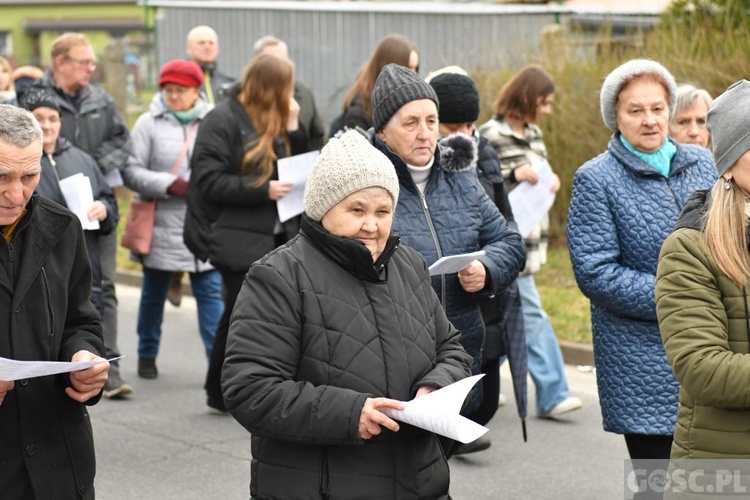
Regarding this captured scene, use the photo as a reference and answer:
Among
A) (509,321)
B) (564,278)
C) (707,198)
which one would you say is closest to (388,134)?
(509,321)

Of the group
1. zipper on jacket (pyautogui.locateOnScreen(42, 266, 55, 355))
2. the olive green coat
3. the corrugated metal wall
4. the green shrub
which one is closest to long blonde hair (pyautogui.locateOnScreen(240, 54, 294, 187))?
zipper on jacket (pyautogui.locateOnScreen(42, 266, 55, 355))

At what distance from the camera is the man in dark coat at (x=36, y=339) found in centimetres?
371

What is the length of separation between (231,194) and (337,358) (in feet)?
12.3

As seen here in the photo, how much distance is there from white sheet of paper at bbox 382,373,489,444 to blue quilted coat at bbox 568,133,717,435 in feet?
4.67

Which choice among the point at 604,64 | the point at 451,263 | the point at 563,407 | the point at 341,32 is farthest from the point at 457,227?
the point at 341,32

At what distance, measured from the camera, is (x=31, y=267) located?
12.3 feet

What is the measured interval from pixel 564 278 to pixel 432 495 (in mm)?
8383

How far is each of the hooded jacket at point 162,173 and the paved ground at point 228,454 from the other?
89 cm

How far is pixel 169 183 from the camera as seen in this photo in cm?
851

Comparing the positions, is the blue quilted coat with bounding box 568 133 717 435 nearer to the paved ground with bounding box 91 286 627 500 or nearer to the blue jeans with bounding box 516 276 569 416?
the paved ground with bounding box 91 286 627 500

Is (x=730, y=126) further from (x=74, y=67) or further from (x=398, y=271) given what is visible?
(x=74, y=67)

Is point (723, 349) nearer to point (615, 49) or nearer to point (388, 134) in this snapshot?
point (388, 134)

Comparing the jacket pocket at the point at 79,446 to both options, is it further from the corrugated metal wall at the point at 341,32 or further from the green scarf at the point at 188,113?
the corrugated metal wall at the point at 341,32

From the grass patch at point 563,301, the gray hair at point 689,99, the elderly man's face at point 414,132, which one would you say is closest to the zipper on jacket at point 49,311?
the elderly man's face at point 414,132
